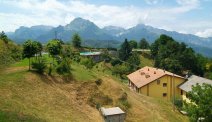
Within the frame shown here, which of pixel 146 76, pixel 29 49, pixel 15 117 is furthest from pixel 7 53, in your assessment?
pixel 146 76

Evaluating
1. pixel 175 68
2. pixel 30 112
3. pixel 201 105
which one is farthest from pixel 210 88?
pixel 175 68

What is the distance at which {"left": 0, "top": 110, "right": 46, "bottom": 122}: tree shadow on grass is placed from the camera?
84.5 feet

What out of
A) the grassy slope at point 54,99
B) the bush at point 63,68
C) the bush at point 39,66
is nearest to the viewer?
the grassy slope at point 54,99

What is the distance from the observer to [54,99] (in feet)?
115

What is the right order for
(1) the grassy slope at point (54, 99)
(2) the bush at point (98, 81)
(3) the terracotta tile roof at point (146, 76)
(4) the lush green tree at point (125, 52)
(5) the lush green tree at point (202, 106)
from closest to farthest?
(1) the grassy slope at point (54, 99) → (5) the lush green tree at point (202, 106) → (2) the bush at point (98, 81) → (3) the terracotta tile roof at point (146, 76) → (4) the lush green tree at point (125, 52)

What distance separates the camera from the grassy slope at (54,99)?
29.7m

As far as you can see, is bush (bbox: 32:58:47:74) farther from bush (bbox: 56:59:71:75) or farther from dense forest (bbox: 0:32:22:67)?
dense forest (bbox: 0:32:22:67)

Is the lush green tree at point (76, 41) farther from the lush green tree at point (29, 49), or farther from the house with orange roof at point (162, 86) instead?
the lush green tree at point (29, 49)

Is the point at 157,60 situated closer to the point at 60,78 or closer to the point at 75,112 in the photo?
the point at 60,78

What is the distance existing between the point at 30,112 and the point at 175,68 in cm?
7245

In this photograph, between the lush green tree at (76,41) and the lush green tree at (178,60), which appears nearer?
the lush green tree at (178,60)

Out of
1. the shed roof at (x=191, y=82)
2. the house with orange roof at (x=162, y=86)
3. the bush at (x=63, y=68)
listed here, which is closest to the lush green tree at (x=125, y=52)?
the house with orange roof at (x=162, y=86)

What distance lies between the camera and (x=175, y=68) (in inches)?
3762

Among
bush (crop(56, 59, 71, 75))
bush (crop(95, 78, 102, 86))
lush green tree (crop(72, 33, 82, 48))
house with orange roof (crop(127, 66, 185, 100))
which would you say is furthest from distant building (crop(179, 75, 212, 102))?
lush green tree (crop(72, 33, 82, 48))
